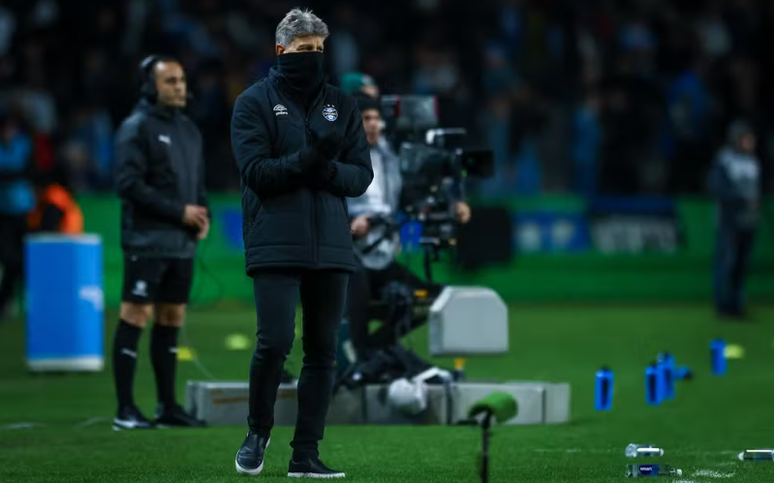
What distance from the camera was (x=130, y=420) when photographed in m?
11.4

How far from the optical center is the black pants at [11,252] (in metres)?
20.6

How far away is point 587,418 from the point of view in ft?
39.8

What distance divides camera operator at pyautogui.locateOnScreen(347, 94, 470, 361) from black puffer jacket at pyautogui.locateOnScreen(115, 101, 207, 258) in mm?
1259

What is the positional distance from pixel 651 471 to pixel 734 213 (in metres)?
13.3

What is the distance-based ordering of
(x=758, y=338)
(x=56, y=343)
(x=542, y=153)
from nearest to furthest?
(x=56, y=343)
(x=758, y=338)
(x=542, y=153)

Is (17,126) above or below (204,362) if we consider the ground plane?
above

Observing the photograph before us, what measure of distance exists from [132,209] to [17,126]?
10.6 meters

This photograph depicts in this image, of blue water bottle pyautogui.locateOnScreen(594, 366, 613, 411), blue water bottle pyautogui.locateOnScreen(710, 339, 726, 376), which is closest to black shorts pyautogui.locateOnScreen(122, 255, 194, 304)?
blue water bottle pyautogui.locateOnScreen(594, 366, 613, 411)

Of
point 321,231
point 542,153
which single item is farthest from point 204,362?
→ point 542,153

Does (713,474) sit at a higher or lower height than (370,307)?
lower

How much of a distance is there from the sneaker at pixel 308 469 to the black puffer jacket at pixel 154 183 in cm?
306

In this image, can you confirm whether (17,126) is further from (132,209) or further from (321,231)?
(321,231)

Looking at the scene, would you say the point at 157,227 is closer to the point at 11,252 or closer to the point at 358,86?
the point at 358,86

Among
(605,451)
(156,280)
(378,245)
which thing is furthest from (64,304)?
(605,451)
